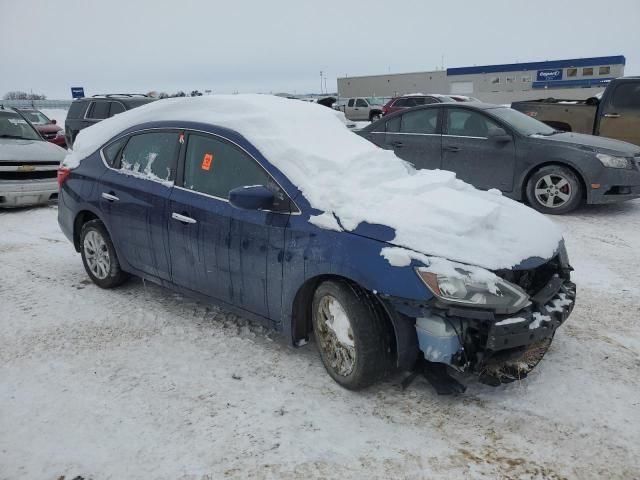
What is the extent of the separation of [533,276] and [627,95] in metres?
7.66

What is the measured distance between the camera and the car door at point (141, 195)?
12.9ft

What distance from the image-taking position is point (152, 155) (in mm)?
4129

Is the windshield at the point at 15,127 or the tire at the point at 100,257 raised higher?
the windshield at the point at 15,127

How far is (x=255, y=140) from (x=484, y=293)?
1.79m

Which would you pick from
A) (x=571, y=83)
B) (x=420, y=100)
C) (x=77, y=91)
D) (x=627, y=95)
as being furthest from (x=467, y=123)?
(x=571, y=83)

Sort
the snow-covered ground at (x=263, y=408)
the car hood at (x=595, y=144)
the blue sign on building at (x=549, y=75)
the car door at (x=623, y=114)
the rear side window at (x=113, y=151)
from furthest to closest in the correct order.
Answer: the blue sign on building at (x=549, y=75), the car door at (x=623, y=114), the car hood at (x=595, y=144), the rear side window at (x=113, y=151), the snow-covered ground at (x=263, y=408)

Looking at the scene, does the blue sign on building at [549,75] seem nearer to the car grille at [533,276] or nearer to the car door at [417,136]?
the car door at [417,136]

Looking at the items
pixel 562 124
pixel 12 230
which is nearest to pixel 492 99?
pixel 562 124

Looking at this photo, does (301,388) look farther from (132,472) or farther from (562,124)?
(562,124)

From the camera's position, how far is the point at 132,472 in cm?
244

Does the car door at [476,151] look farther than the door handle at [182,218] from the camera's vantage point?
Yes

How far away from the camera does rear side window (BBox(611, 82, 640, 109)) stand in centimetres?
886

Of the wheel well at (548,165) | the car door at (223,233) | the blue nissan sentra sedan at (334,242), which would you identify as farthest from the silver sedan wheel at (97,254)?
the wheel well at (548,165)

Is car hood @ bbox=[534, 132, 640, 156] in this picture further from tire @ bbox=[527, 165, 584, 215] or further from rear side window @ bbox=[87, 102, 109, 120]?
rear side window @ bbox=[87, 102, 109, 120]
